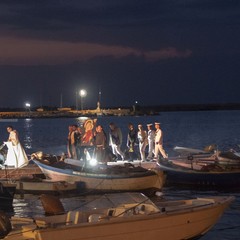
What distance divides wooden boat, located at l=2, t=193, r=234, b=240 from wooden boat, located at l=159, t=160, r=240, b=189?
10.1 meters

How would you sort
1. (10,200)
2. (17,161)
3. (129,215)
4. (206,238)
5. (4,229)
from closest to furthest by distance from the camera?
1. (4,229)
2. (129,215)
3. (206,238)
4. (10,200)
5. (17,161)

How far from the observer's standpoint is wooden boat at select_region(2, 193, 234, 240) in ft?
42.5

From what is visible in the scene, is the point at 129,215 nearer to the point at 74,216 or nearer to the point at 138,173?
the point at 74,216

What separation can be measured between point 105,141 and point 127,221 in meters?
12.2

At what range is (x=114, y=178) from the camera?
22297 mm

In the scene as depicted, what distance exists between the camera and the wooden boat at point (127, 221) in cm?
1297

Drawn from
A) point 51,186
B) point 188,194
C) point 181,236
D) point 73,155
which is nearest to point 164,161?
point 188,194

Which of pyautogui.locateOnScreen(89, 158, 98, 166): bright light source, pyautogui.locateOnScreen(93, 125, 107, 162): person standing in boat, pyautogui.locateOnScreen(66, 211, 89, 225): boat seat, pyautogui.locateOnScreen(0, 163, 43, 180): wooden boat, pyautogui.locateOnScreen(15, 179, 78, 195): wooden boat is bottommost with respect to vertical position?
pyautogui.locateOnScreen(15, 179, 78, 195): wooden boat

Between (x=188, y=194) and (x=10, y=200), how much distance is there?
7.73m

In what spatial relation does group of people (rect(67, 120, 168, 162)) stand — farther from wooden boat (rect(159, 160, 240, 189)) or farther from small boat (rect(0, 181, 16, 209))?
small boat (rect(0, 181, 16, 209))

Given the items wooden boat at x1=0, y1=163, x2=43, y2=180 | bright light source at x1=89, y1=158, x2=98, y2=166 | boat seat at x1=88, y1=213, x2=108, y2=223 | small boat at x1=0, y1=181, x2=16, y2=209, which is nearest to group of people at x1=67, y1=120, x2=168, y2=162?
bright light source at x1=89, y1=158, x2=98, y2=166

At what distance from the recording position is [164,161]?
2592 centimetres

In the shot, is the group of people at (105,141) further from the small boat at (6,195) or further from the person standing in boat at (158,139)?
the small boat at (6,195)

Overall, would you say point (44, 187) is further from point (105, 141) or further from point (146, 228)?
point (146, 228)
